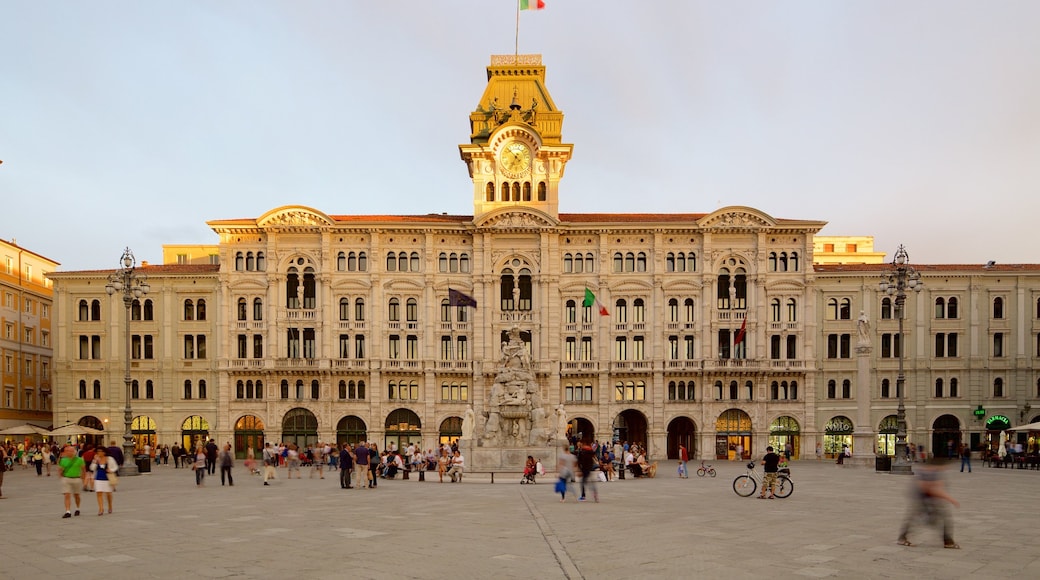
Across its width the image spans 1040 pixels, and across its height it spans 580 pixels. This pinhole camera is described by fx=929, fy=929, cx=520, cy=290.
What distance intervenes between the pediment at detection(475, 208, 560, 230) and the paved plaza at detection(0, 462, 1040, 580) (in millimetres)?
37034

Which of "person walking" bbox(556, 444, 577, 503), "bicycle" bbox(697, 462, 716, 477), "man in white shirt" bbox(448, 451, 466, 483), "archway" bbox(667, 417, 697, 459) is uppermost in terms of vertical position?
"person walking" bbox(556, 444, 577, 503)

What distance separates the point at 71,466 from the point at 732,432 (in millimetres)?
52384

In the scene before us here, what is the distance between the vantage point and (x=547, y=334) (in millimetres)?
68438

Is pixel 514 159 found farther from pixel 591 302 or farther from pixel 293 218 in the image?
pixel 293 218

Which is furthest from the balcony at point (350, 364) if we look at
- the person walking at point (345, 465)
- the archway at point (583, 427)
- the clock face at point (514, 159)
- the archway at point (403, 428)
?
the person walking at point (345, 465)

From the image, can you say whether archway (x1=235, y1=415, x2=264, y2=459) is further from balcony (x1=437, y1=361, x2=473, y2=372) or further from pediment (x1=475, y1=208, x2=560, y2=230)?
pediment (x1=475, y1=208, x2=560, y2=230)

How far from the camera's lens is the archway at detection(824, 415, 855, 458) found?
6900 cm

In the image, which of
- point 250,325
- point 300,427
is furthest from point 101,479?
point 250,325

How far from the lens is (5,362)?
234 ft

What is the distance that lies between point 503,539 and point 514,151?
2112 inches

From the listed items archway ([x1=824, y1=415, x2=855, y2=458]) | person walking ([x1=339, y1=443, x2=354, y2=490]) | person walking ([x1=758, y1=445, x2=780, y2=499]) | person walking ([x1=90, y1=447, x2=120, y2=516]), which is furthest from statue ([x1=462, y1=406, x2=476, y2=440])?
archway ([x1=824, y1=415, x2=855, y2=458])

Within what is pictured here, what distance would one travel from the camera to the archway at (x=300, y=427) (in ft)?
224

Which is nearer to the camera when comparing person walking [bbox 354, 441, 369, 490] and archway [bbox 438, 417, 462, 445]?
person walking [bbox 354, 441, 369, 490]

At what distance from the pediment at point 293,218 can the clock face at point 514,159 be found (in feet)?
44.7
